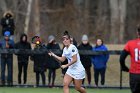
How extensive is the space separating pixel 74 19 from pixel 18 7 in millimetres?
4497

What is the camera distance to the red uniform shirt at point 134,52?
13.6 meters

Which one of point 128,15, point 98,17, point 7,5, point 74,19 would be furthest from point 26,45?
point 128,15

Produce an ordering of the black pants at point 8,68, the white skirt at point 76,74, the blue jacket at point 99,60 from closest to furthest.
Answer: the white skirt at point 76,74
the blue jacket at point 99,60
the black pants at point 8,68

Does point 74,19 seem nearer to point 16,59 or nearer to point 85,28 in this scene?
point 85,28

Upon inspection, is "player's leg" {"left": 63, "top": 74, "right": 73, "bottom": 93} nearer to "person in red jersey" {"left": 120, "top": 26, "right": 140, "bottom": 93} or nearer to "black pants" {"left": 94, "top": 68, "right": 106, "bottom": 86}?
"person in red jersey" {"left": 120, "top": 26, "right": 140, "bottom": 93}

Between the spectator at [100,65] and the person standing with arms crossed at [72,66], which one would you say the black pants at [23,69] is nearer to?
the spectator at [100,65]

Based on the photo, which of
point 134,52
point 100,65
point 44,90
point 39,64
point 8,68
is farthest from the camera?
point 8,68

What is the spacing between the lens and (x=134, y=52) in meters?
13.7

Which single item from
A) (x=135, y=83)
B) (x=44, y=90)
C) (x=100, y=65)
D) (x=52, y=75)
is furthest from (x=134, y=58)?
(x=52, y=75)

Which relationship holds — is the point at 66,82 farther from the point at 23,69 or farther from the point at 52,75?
the point at 23,69

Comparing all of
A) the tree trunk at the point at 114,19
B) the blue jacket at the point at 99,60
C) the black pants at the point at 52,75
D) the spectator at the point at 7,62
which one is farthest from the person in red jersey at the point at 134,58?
the tree trunk at the point at 114,19

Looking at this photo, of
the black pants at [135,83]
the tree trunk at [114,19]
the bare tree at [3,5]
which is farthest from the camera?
the bare tree at [3,5]

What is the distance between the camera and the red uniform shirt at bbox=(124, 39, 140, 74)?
1363 centimetres

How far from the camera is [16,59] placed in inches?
908
